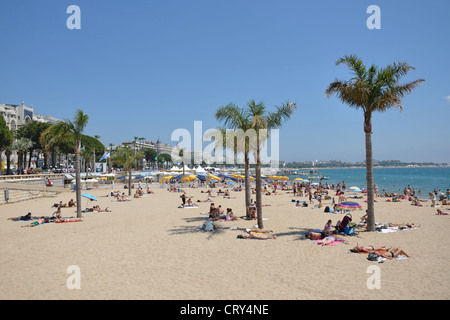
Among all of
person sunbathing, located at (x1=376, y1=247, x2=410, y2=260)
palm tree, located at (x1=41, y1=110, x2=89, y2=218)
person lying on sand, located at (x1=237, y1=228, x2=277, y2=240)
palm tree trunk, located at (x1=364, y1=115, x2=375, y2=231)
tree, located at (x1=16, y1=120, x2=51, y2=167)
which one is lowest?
person lying on sand, located at (x1=237, y1=228, x2=277, y2=240)

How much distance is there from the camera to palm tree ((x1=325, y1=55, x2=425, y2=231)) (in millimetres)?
10992

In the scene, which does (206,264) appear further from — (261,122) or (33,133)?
(33,133)

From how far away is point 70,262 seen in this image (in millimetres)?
7906

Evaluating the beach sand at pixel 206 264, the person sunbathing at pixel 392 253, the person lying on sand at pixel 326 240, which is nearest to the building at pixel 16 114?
the beach sand at pixel 206 264

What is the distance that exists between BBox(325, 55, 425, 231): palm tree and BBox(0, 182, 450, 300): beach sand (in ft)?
12.6

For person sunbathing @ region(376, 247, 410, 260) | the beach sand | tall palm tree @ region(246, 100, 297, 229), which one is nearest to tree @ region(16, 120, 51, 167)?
the beach sand

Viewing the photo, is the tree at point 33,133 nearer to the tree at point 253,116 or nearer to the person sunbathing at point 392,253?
the tree at point 253,116

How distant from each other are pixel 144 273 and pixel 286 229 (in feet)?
23.8

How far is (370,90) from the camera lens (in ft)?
36.8

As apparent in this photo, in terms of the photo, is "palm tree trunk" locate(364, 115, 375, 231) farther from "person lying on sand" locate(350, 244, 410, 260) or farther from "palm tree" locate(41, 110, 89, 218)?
"palm tree" locate(41, 110, 89, 218)

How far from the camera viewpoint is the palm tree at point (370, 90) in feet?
36.1

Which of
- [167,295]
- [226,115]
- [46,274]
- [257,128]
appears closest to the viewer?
[167,295]
